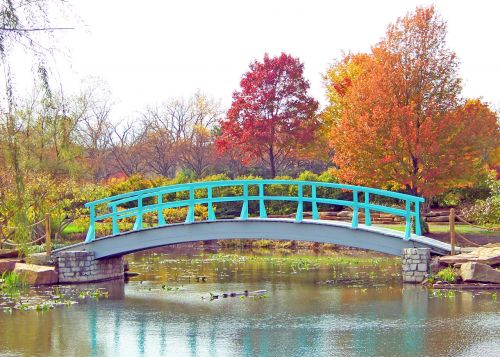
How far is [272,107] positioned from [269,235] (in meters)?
18.3

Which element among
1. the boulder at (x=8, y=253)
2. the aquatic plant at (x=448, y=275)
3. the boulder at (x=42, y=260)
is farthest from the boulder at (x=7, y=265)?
the aquatic plant at (x=448, y=275)

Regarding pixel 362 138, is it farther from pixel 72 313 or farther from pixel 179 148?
pixel 179 148

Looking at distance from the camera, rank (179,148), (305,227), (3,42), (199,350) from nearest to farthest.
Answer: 1. (3,42)
2. (199,350)
3. (305,227)
4. (179,148)

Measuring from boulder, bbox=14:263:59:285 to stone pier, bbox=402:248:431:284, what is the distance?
25.8 feet

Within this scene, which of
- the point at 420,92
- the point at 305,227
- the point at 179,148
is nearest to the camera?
the point at 305,227

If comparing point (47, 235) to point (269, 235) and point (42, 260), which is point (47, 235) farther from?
point (269, 235)

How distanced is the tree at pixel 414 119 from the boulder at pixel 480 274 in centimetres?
659

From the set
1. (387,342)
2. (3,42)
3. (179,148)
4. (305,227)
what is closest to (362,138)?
(305,227)

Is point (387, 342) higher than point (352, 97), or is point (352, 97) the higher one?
point (352, 97)

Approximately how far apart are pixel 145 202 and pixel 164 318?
58.4ft

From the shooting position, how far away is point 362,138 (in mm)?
22766

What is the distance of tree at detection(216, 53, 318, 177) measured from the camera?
35562mm

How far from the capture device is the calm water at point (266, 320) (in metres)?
10.9

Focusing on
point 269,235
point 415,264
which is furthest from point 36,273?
point 415,264
